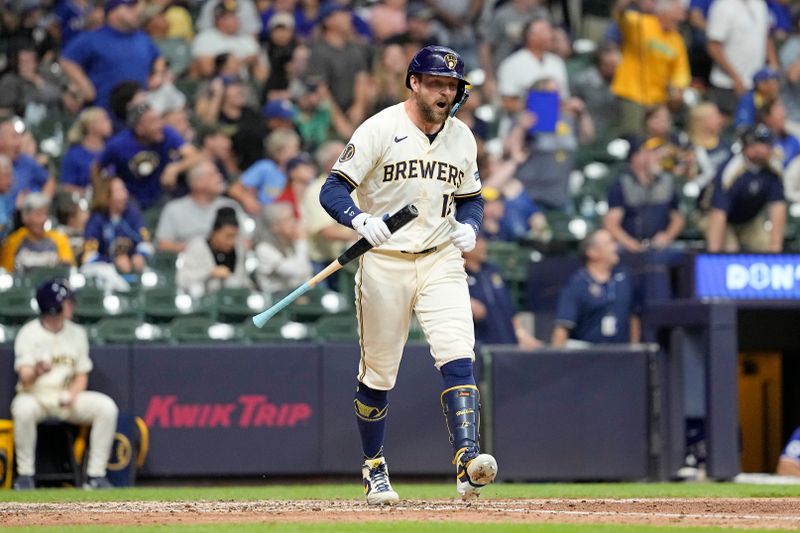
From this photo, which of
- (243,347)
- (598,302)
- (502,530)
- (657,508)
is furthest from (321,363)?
(502,530)

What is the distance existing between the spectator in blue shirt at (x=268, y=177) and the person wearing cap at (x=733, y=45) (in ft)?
14.2

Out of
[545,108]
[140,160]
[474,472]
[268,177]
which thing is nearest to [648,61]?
[545,108]

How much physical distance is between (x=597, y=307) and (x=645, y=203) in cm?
104

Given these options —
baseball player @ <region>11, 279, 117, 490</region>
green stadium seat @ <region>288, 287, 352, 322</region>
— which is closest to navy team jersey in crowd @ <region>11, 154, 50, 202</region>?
baseball player @ <region>11, 279, 117, 490</region>

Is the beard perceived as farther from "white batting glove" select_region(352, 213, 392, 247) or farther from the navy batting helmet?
the navy batting helmet

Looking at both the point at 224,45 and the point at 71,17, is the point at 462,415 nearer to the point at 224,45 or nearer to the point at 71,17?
the point at 224,45

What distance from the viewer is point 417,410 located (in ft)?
35.3

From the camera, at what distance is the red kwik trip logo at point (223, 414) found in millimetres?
10547

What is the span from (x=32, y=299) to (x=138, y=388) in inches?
39.8

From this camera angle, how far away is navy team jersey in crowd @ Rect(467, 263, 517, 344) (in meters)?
11.0

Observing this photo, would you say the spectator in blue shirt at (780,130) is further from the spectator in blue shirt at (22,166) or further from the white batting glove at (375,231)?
the white batting glove at (375,231)

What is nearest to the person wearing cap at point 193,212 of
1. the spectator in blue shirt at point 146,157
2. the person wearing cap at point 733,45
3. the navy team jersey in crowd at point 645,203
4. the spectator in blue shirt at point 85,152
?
the spectator in blue shirt at point 146,157

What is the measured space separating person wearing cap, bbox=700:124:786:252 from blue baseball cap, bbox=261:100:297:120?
3.68 m

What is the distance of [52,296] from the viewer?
9961mm
